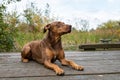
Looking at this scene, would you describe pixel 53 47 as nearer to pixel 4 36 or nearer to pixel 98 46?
pixel 98 46

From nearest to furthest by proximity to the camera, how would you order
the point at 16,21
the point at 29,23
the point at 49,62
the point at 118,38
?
the point at 49,62, the point at 16,21, the point at 29,23, the point at 118,38

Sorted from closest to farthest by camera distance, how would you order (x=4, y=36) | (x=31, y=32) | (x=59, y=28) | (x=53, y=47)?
(x=59, y=28) → (x=53, y=47) → (x=4, y=36) → (x=31, y=32)

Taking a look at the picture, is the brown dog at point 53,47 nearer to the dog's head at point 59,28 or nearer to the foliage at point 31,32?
the dog's head at point 59,28

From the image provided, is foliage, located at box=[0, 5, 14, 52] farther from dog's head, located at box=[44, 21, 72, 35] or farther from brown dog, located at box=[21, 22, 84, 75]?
dog's head, located at box=[44, 21, 72, 35]

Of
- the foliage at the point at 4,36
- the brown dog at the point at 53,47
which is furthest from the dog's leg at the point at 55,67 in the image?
the foliage at the point at 4,36

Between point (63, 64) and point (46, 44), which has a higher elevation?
point (46, 44)

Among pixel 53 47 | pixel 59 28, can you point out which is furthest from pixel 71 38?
pixel 59 28

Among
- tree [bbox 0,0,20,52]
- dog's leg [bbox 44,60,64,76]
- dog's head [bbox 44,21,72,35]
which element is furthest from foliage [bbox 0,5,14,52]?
dog's leg [bbox 44,60,64,76]

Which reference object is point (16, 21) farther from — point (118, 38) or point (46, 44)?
point (46, 44)

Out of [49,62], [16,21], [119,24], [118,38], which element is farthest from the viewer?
[119,24]

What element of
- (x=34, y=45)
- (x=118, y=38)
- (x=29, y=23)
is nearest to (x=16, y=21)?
(x=29, y=23)

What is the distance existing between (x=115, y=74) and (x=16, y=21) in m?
6.03

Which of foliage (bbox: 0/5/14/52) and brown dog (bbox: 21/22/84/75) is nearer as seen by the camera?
brown dog (bbox: 21/22/84/75)

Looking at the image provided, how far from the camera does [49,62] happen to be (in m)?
3.92
